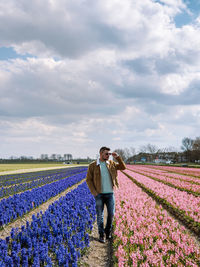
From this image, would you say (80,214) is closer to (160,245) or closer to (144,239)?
(144,239)

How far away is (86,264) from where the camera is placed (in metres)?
5.05

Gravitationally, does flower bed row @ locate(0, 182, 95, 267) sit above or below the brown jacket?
below

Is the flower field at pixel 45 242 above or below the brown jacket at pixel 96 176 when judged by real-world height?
below

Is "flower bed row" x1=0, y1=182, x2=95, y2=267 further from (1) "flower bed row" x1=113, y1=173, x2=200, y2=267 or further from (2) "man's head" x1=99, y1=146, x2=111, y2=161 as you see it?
(2) "man's head" x1=99, y1=146, x2=111, y2=161

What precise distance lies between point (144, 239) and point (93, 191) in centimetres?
183

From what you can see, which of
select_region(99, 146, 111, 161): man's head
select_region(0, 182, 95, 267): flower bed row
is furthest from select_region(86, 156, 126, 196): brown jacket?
select_region(0, 182, 95, 267): flower bed row

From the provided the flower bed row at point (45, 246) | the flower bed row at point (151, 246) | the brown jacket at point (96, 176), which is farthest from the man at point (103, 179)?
the flower bed row at point (45, 246)

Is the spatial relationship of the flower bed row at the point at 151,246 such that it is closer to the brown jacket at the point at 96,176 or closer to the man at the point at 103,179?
the man at the point at 103,179

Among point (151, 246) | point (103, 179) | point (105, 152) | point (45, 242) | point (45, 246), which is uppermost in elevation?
point (105, 152)

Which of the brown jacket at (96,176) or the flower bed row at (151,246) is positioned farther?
the brown jacket at (96,176)

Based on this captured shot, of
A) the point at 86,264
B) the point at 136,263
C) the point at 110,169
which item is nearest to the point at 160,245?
the point at 136,263

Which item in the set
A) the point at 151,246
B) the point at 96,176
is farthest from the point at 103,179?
the point at 151,246

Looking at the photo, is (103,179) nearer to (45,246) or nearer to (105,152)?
(105,152)

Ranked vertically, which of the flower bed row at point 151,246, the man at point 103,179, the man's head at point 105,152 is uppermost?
the man's head at point 105,152
